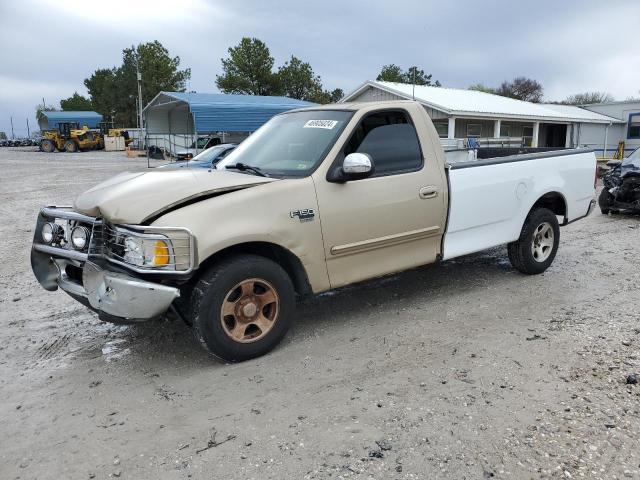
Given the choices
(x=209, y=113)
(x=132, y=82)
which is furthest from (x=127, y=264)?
(x=132, y=82)

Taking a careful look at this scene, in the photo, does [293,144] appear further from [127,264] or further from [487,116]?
[487,116]

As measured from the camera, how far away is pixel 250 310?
152 inches

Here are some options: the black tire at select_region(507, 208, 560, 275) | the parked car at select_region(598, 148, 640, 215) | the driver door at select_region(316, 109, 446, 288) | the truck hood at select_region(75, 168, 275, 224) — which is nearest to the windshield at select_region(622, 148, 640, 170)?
the parked car at select_region(598, 148, 640, 215)

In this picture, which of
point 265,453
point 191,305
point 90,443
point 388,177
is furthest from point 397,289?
point 90,443

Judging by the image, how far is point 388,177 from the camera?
4.54 m

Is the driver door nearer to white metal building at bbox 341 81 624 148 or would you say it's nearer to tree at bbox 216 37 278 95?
white metal building at bbox 341 81 624 148

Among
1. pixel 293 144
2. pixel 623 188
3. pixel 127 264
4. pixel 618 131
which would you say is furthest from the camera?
pixel 618 131

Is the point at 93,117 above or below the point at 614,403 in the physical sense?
above

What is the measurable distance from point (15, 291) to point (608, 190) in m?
10.6

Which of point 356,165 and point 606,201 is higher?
point 356,165

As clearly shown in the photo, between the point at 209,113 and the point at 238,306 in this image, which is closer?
the point at 238,306

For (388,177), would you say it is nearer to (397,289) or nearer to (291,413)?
(397,289)

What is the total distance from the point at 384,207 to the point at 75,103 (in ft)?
348

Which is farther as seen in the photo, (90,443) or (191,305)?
(191,305)
